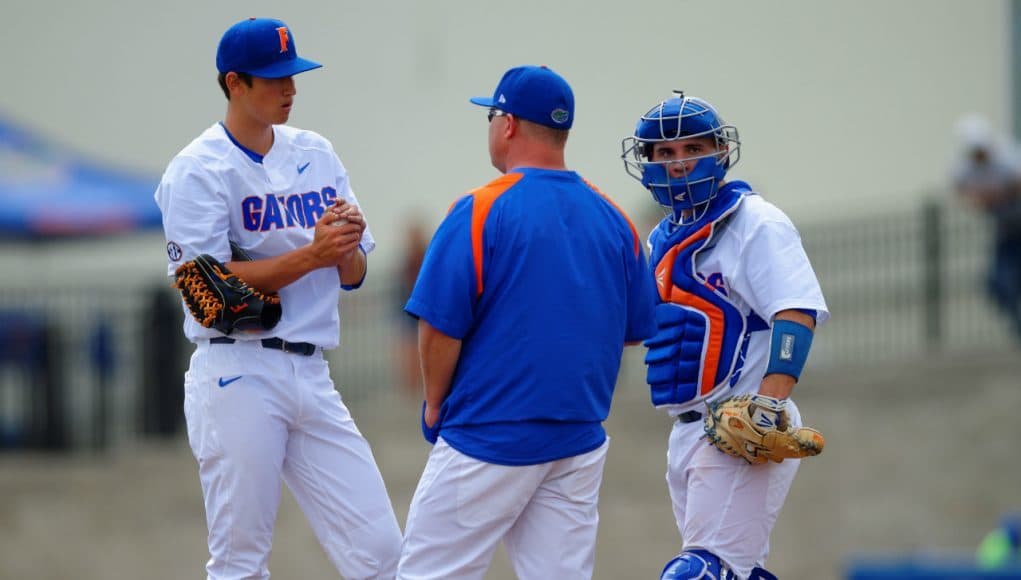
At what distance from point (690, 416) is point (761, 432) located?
48 cm

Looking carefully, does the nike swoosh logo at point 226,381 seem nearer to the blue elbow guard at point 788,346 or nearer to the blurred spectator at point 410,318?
the blue elbow guard at point 788,346

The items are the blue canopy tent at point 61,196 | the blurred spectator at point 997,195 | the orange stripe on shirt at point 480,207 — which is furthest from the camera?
the blue canopy tent at point 61,196

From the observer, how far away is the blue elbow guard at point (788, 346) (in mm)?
4805

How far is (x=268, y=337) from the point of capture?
4.96m

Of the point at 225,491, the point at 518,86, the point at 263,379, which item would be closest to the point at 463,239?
the point at 518,86

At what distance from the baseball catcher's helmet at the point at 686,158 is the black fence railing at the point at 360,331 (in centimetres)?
782

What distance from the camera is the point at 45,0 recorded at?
57.2 ft

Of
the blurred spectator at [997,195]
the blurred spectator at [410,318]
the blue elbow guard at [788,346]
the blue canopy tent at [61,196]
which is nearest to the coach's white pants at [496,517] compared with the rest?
the blue elbow guard at [788,346]

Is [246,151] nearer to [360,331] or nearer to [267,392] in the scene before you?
[267,392]

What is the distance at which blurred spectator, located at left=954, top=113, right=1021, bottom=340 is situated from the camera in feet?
38.0

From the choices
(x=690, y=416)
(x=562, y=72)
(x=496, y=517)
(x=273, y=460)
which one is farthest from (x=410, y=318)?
(x=496, y=517)

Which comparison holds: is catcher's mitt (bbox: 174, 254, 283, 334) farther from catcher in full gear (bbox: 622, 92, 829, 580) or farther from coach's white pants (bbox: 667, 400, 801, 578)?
coach's white pants (bbox: 667, 400, 801, 578)

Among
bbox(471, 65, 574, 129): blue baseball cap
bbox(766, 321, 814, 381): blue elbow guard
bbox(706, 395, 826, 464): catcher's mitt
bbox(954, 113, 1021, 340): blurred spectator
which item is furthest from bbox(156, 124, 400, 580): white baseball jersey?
bbox(954, 113, 1021, 340): blurred spectator

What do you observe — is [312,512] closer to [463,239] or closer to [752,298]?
[463,239]
